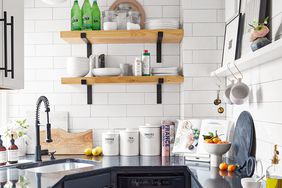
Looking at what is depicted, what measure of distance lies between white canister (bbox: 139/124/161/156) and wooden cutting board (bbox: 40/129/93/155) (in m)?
0.46

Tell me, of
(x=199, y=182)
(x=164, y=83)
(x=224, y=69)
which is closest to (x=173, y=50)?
(x=164, y=83)

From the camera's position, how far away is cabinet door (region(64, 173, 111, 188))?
2529mm

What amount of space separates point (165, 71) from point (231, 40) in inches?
25.7

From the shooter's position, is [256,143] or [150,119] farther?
[150,119]

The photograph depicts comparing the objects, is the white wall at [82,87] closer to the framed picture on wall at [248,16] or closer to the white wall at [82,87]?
the white wall at [82,87]

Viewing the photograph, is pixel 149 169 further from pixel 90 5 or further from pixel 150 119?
pixel 90 5

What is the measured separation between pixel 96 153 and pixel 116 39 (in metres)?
0.98

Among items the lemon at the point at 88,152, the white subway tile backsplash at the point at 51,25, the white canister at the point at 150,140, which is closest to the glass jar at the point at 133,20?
the white subway tile backsplash at the point at 51,25

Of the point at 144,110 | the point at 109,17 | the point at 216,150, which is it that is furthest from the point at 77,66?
the point at 216,150

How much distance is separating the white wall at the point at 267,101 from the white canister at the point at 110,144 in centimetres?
122

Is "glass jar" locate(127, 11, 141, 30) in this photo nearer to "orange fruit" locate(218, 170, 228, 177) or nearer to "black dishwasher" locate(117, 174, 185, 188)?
"black dishwasher" locate(117, 174, 185, 188)

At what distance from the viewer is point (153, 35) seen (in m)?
3.30

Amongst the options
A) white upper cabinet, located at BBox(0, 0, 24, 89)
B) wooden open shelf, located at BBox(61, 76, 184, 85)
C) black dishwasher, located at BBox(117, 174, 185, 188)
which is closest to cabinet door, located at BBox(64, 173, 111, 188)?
black dishwasher, located at BBox(117, 174, 185, 188)

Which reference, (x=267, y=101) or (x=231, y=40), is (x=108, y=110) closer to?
(x=231, y=40)
